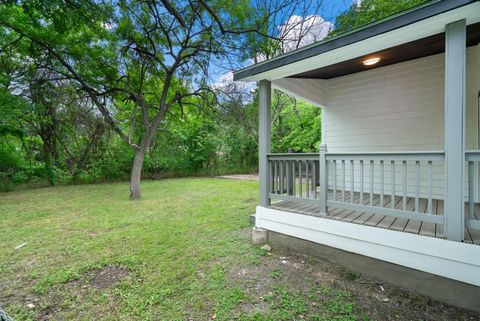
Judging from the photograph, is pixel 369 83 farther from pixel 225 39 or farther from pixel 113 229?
pixel 113 229

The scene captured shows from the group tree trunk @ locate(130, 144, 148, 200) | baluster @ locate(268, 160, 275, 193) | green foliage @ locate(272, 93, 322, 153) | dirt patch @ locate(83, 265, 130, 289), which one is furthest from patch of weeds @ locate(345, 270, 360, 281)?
green foliage @ locate(272, 93, 322, 153)

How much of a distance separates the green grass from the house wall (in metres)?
2.96

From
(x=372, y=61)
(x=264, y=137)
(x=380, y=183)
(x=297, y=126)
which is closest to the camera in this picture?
(x=380, y=183)

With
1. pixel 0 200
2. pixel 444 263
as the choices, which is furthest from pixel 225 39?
pixel 0 200

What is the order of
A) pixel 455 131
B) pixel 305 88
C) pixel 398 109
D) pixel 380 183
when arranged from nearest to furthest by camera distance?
pixel 455 131 < pixel 380 183 < pixel 398 109 < pixel 305 88

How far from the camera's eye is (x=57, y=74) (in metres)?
7.55

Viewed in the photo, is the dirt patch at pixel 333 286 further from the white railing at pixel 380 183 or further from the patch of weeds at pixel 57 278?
the patch of weeds at pixel 57 278

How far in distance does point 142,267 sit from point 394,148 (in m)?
4.75

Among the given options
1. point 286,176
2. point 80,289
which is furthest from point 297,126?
point 80,289

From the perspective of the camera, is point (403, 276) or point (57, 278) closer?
point (403, 276)

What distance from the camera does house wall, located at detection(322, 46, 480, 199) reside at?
396 centimetres

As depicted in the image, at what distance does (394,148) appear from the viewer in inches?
177

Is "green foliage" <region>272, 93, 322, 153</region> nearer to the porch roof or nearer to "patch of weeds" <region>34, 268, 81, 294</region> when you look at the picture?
the porch roof

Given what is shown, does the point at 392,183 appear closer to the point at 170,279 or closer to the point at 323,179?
the point at 323,179
